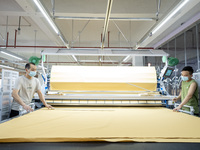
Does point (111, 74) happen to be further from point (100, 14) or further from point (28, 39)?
point (28, 39)

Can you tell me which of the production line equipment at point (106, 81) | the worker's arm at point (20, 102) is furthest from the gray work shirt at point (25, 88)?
the production line equipment at point (106, 81)

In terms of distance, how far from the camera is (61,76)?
9.37 ft

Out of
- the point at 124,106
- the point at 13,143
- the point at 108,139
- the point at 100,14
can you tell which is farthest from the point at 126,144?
the point at 100,14

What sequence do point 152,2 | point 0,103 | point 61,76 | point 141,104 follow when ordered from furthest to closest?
point 152,2 → point 0,103 → point 61,76 → point 141,104

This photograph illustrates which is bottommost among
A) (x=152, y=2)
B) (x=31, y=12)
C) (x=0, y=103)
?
(x=0, y=103)

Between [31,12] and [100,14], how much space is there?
6.31ft

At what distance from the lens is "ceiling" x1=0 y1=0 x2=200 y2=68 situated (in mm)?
3953

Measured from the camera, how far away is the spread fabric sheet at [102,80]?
282cm

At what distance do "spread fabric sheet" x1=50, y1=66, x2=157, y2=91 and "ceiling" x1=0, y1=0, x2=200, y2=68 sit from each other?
1.09 meters

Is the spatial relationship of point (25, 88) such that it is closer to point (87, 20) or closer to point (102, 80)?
point (102, 80)

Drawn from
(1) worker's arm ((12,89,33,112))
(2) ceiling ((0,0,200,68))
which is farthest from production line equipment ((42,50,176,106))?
(2) ceiling ((0,0,200,68))

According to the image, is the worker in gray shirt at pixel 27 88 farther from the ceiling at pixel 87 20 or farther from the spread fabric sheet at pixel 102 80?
the ceiling at pixel 87 20

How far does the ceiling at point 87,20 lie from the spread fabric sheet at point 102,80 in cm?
109

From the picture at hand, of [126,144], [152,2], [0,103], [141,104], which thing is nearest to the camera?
[126,144]
